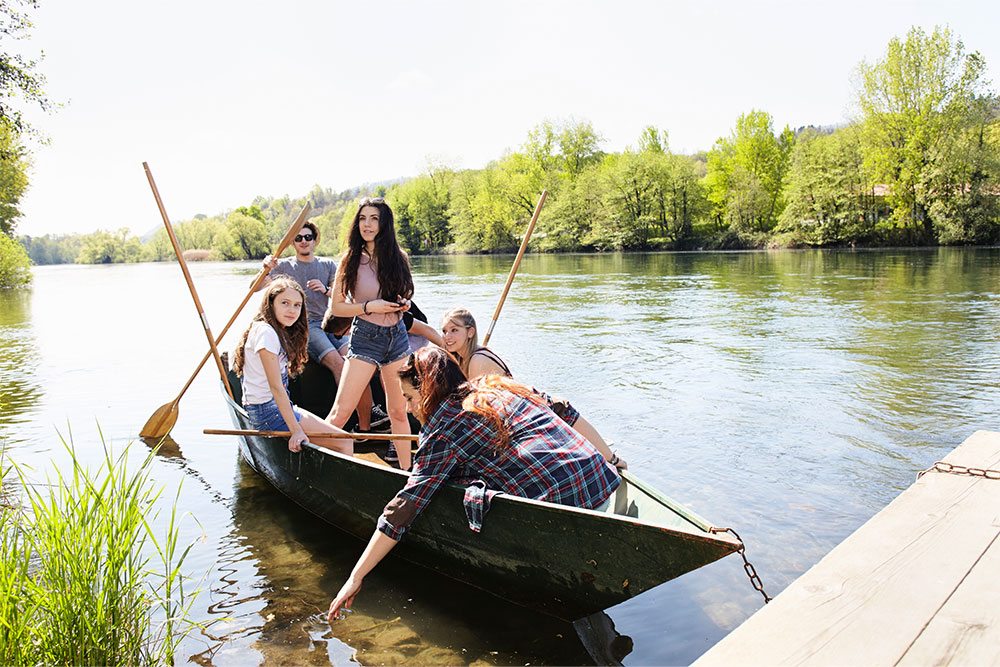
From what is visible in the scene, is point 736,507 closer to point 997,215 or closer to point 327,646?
point 327,646

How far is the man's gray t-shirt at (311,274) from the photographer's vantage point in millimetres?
5578

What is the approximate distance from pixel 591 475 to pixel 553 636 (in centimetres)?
77

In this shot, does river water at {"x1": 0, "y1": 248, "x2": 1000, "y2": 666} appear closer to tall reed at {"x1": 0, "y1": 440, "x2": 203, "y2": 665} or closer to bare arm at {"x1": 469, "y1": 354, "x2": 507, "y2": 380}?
tall reed at {"x1": 0, "y1": 440, "x2": 203, "y2": 665}

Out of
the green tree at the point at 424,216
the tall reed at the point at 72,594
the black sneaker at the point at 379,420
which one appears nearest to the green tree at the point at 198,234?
the green tree at the point at 424,216

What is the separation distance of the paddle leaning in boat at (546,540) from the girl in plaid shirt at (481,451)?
115 mm

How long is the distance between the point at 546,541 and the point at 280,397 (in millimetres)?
2055

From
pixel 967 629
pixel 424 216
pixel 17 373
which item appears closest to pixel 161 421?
pixel 17 373

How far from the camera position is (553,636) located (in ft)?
10.2

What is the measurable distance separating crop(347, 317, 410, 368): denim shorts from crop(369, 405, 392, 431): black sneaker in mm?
1141

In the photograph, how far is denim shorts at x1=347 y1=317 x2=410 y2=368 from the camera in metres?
4.33

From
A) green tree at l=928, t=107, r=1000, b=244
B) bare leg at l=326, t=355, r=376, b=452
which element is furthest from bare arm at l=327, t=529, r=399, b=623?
green tree at l=928, t=107, r=1000, b=244

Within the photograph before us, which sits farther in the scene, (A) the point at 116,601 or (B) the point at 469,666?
(B) the point at 469,666

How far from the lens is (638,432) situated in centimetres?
635

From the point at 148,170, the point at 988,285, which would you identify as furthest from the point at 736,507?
the point at 988,285
